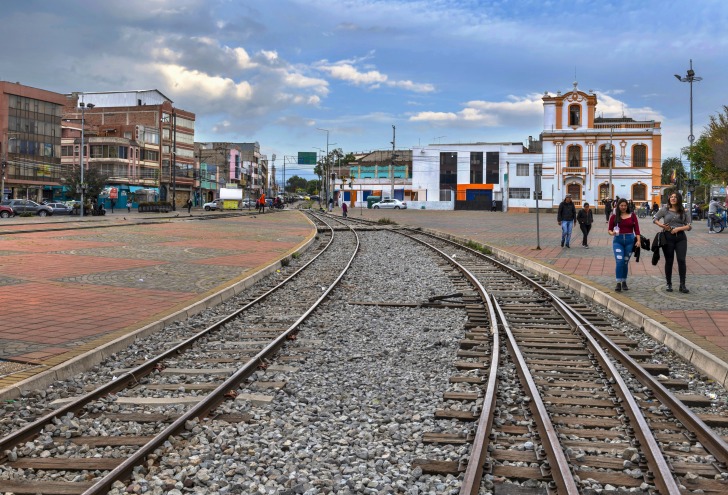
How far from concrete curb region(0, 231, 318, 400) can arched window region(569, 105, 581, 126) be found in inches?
2863

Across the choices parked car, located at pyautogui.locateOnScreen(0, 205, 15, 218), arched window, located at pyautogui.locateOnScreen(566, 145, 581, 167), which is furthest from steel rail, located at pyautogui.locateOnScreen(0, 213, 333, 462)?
arched window, located at pyautogui.locateOnScreen(566, 145, 581, 167)

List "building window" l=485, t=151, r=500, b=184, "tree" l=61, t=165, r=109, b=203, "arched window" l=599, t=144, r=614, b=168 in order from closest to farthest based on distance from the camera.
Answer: "tree" l=61, t=165, r=109, b=203 → "arched window" l=599, t=144, r=614, b=168 → "building window" l=485, t=151, r=500, b=184

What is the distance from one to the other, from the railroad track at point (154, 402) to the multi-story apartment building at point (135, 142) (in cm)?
7240

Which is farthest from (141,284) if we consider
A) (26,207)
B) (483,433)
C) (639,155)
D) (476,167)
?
(476,167)

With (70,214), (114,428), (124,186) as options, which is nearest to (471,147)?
(124,186)

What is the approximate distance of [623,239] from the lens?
11383 millimetres

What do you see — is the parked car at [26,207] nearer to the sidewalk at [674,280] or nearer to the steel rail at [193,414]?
the sidewalk at [674,280]

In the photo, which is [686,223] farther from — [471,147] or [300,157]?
[471,147]

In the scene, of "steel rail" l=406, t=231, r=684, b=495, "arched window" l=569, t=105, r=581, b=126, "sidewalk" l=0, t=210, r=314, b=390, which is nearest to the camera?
"steel rail" l=406, t=231, r=684, b=495

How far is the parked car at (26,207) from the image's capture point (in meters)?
51.1

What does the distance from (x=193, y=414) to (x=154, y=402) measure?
2.05ft

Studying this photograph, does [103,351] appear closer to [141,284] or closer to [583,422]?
[583,422]

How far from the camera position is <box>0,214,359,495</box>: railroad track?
409 cm

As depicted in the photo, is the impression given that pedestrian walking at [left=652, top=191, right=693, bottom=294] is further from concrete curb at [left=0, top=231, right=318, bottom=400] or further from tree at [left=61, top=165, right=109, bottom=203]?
tree at [left=61, top=165, right=109, bottom=203]
